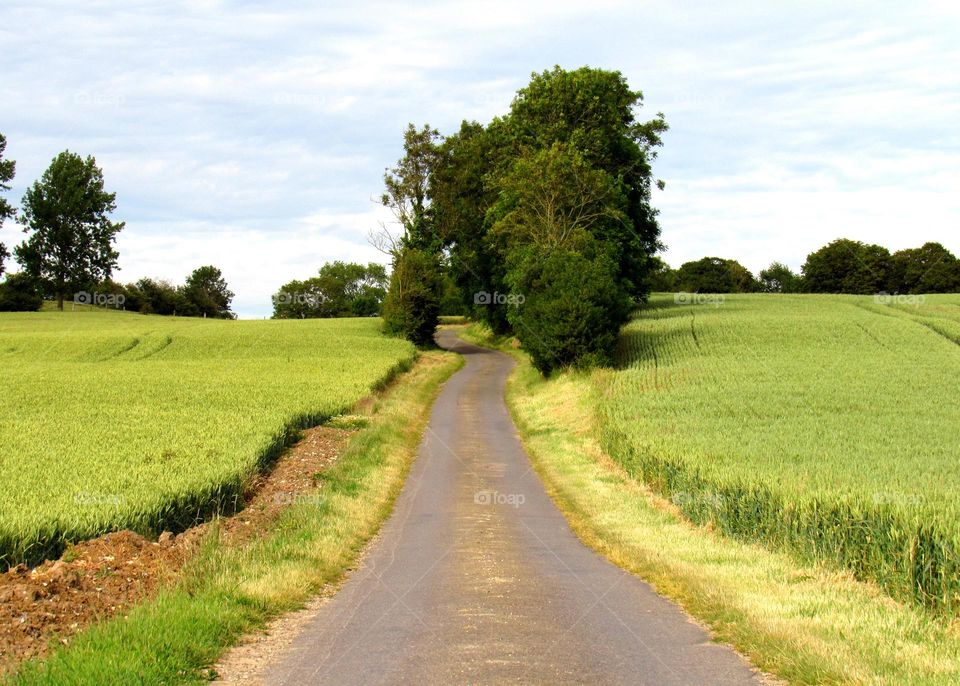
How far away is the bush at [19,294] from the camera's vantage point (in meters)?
107

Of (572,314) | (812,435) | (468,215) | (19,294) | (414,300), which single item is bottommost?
(812,435)

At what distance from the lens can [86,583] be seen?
11.1 metres

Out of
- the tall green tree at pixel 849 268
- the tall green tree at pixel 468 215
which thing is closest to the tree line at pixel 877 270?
the tall green tree at pixel 849 268

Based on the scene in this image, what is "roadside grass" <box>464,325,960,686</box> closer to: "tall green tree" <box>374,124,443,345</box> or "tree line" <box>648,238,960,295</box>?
"tall green tree" <box>374,124,443,345</box>

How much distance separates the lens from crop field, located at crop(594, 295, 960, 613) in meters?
12.6

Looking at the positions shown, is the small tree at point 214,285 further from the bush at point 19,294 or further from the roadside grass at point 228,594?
the roadside grass at point 228,594

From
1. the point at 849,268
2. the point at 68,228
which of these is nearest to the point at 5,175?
the point at 68,228

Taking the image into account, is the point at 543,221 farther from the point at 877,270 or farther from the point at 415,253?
the point at 877,270

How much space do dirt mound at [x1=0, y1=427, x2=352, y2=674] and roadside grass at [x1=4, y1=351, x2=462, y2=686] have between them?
15.6 inches

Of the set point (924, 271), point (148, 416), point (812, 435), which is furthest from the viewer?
point (924, 271)

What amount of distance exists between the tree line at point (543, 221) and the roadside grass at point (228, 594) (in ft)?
83.9

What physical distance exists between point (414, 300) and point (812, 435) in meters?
50.7

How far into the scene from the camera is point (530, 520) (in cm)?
1934

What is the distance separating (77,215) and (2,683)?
106 meters
